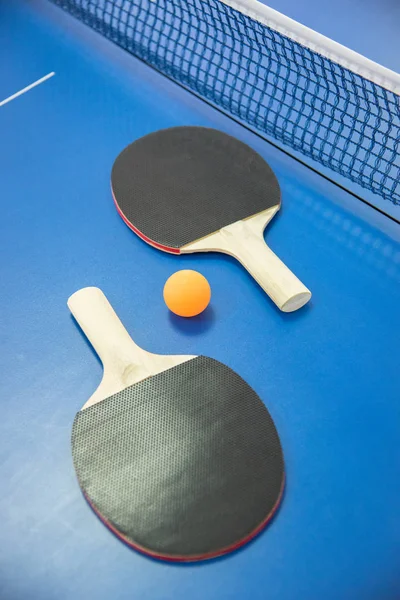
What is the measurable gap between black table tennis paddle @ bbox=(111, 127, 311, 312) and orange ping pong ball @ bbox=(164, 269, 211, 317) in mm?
190

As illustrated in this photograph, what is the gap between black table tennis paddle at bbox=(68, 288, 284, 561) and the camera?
4.36ft

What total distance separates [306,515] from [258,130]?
1.42 meters

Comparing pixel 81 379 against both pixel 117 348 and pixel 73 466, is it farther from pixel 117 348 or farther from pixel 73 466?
pixel 73 466

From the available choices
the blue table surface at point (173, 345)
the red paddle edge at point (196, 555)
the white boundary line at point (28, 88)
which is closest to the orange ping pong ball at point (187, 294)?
the blue table surface at point (173, 345)

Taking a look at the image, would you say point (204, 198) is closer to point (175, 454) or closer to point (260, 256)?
point (260, 256)

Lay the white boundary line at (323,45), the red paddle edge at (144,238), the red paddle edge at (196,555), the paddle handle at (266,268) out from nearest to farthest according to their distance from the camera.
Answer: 1. the red paddle edge at (196,555)
2. the white boundary line at (323,45)
3. the paddle handle at (266,268)
4. the red paddle edge at (144,238)

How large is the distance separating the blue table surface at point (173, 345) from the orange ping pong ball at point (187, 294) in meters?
0.08

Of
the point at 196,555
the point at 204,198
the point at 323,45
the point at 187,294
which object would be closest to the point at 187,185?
the point at 204,198

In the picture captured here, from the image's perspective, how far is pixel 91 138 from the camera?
87.3 inches

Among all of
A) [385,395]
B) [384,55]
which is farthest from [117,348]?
[384,55]

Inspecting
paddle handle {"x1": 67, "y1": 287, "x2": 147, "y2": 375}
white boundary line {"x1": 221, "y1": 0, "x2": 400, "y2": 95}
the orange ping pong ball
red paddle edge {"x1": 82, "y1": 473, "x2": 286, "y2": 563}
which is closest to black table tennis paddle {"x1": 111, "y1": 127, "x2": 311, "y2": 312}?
the orange ping pong ball

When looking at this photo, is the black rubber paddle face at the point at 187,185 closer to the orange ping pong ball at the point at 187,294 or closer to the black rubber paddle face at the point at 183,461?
the orange ping pong ball at the point at 187,294

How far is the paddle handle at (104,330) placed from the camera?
5.18ft

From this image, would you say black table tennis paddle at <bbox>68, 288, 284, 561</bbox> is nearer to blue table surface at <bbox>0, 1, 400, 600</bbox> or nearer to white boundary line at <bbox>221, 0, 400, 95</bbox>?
blue table surface at <bbox>0, 1, 400, 600</bbox>
